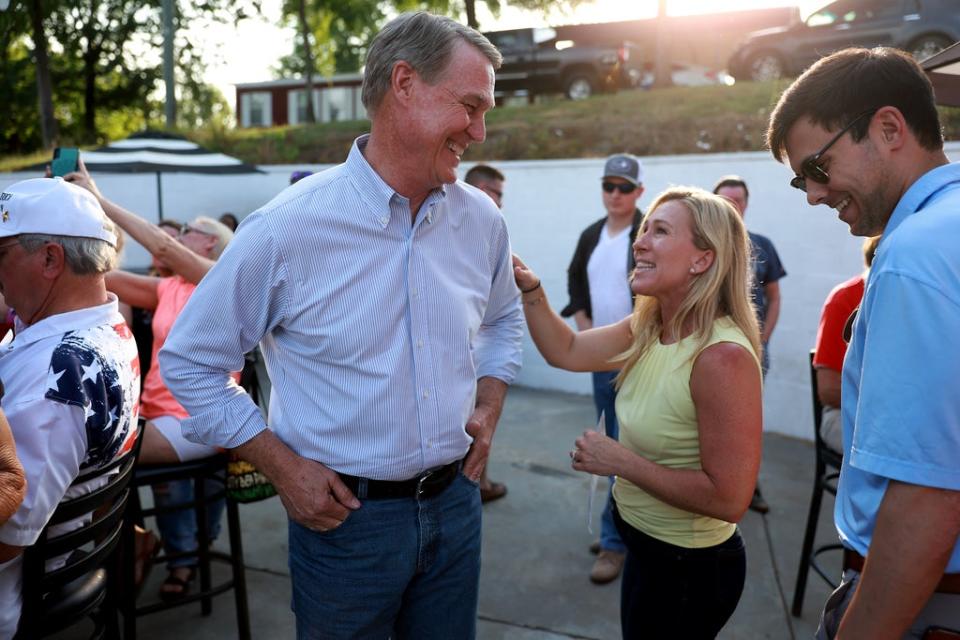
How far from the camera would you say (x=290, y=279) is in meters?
1.70

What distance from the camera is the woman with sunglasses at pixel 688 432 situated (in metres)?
1.96

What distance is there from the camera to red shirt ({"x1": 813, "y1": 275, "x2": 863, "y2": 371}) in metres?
2.79

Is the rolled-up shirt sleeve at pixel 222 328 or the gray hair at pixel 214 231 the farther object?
the gray hair at pixel 214 231

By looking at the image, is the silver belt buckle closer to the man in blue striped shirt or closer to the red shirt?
the man in blue striped shirt

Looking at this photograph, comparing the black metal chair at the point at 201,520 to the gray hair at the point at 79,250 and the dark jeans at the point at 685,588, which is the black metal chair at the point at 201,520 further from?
the dark jeans at the point at 685,588

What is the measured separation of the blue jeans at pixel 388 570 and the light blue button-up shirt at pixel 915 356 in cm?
104

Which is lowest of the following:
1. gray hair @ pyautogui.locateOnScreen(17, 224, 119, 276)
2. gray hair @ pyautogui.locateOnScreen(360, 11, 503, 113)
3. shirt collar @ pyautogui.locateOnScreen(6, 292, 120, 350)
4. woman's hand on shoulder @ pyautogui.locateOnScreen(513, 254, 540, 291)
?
shirt collar @ pyautogui.locateOnScreen(6, 292, 120, 350)

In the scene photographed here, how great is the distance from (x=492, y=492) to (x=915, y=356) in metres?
3.82

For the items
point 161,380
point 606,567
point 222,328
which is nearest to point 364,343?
point 222,328

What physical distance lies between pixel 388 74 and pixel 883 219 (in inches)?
43.6

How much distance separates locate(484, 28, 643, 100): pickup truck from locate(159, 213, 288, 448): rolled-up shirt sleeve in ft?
45.5

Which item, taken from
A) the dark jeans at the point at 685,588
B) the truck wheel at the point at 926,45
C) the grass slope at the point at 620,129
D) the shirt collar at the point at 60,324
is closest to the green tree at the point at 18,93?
the grass slope at the point at 620,129

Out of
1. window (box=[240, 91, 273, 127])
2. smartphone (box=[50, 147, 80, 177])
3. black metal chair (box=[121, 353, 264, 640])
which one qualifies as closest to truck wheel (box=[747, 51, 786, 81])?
black metal chair (box=[121, 353, 264, 640])

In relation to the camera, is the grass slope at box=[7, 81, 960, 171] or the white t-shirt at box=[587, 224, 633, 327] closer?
the white t-shirt at box=[587, 224, 633, 327]
